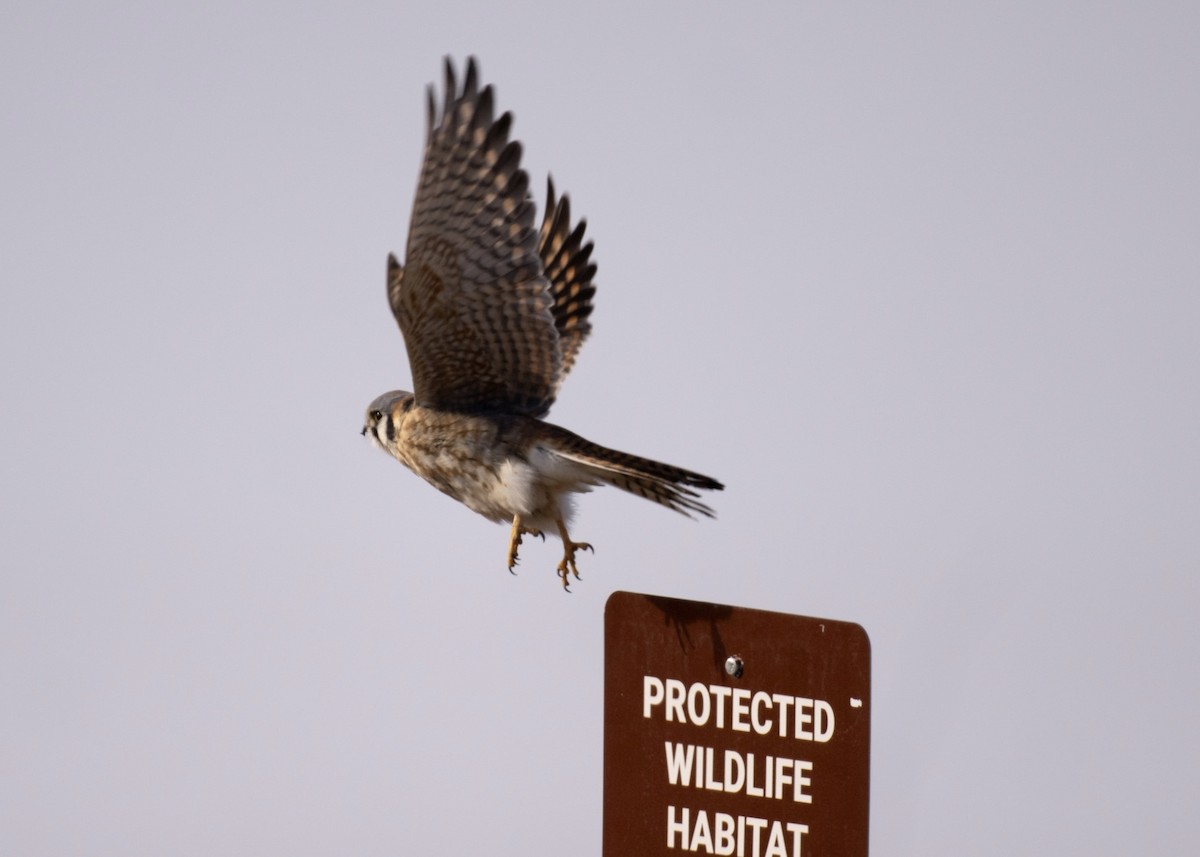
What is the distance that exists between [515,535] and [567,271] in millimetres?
1370

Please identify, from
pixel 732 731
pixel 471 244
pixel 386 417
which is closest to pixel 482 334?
pixel 471 244

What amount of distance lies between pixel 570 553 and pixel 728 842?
5.13ft

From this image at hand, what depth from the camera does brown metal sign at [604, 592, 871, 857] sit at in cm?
297

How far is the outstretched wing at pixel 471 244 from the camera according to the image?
4465 mm

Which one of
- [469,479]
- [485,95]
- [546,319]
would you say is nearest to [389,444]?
[469,479]

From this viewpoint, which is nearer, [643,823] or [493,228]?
[643,823]

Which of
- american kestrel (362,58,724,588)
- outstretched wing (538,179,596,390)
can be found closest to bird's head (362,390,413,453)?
american kestrel (362,58,724,588)

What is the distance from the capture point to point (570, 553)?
4.54m

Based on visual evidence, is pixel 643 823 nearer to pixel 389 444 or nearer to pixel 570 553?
pixel 570 553

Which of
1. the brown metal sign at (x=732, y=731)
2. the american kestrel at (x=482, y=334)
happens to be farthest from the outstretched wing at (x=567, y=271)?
the brown metal sign at (x=732, y=731)

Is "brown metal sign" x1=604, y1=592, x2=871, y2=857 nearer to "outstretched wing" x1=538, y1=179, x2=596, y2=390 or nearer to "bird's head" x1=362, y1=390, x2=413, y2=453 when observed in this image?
"bird's head" x1=362, y1=390, x2=413, y2=453

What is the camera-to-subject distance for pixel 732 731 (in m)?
3.12

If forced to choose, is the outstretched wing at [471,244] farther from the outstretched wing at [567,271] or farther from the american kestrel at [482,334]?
the outstretched wing at [567,271]

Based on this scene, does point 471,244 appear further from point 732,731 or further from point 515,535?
point 732,731
